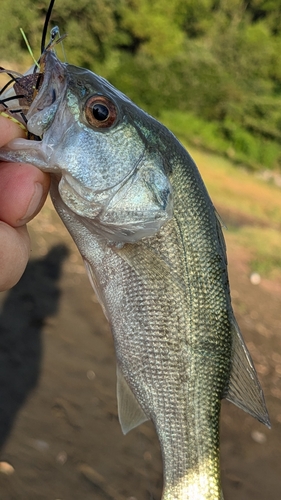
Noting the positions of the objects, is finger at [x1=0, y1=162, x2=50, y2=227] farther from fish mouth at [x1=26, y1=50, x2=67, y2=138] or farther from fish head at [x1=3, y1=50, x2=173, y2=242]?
fish mouth at [x1=26, y1=50, x2=67, y2=138]

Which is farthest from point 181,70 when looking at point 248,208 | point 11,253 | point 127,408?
Answer: point 11,253

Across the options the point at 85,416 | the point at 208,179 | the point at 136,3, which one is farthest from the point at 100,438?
the point at 136,3

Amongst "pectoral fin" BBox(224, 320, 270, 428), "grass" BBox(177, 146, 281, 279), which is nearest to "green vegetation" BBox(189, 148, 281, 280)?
"grass" BBox(177, 146, 281, 279)

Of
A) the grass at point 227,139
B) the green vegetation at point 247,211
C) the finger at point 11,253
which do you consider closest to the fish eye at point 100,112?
the finger at point 11,253

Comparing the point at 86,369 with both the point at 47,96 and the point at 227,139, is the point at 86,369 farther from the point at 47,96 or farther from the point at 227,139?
the point at 227,139

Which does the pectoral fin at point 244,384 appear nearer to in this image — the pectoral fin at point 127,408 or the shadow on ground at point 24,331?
the pectoral fin at point 127,408
